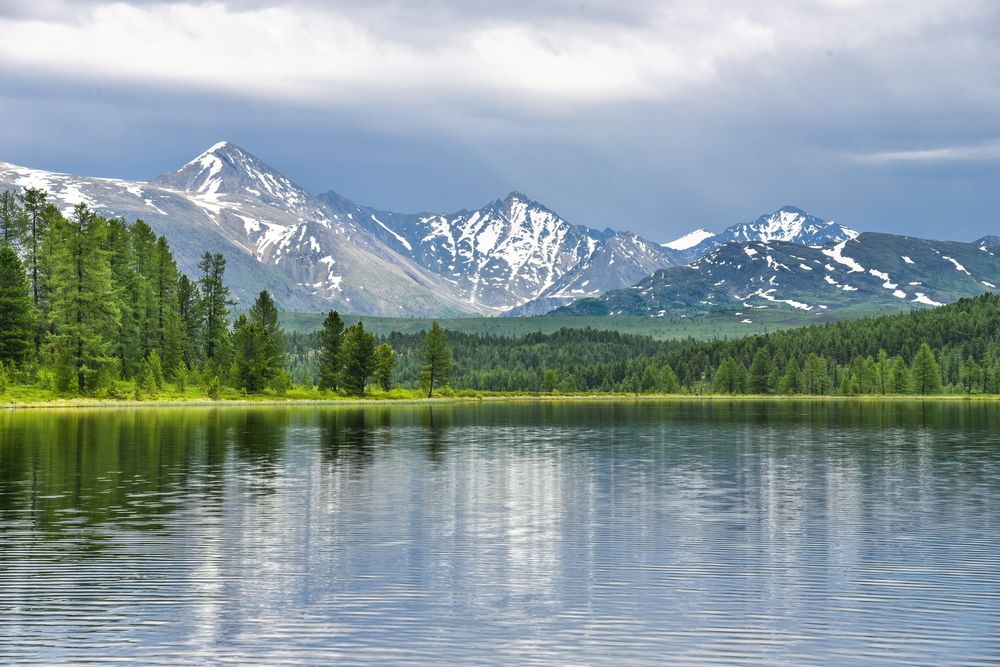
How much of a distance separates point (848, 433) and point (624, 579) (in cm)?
9071

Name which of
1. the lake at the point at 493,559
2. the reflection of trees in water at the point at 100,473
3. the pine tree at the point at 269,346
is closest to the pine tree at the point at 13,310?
the reflection of trees in water at the point at 100,473

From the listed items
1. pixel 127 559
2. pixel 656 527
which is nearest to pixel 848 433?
pixel 656 527

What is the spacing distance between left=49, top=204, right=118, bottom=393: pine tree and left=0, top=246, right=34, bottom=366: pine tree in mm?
3683

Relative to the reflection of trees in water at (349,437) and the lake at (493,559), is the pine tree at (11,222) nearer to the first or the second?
the reflection of trees in water at (349,437)

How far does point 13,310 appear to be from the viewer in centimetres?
14262

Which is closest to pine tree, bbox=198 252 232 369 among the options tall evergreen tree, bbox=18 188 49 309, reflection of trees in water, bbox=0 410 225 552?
tall evergreen tree, bbox=18 188 49 309

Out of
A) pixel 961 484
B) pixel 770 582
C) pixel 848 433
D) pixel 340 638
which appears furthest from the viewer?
pixel 848 433

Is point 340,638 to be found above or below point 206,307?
below

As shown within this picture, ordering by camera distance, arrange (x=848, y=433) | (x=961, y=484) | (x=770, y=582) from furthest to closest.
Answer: (x=848, y=433)
(x=961, y=484)
(x=770, y=582)

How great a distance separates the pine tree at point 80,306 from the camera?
145m

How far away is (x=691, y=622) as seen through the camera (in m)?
27.6

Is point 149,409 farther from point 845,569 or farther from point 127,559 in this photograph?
point 845,569

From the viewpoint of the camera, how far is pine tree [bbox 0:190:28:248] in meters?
154

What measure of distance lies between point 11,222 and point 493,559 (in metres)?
140
